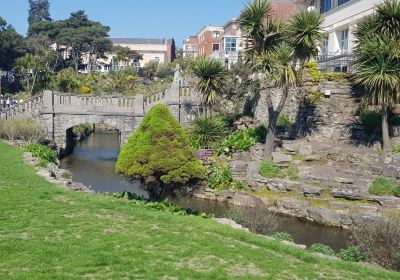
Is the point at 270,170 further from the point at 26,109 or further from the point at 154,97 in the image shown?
the point at 26,109

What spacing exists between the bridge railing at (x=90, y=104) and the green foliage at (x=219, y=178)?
10.2 meters

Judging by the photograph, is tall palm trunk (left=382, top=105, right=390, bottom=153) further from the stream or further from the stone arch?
the stone arch

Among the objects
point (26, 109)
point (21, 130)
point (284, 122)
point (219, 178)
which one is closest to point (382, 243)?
point (219, 178)

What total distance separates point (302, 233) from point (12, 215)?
9.64 metres

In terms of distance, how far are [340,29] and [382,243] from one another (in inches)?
922

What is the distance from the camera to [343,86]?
24.1m

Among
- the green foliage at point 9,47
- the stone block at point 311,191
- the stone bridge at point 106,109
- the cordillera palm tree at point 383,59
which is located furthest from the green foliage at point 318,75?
the green foliage at point 9,47

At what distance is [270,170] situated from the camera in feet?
67.1

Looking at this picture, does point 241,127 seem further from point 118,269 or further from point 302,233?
point 118,269

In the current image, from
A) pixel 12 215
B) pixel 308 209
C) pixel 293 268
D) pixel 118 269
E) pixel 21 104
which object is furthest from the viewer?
pixel 21 104

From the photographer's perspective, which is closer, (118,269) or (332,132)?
(118,269)

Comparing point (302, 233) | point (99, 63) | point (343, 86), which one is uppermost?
point (99, 63)

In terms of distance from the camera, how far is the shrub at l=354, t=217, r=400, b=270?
9.92 metres

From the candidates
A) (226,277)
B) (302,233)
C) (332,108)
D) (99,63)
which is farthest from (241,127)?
(99,63)
